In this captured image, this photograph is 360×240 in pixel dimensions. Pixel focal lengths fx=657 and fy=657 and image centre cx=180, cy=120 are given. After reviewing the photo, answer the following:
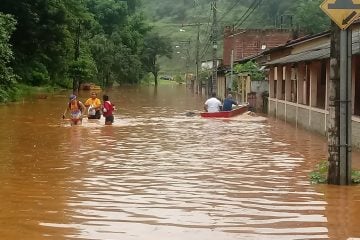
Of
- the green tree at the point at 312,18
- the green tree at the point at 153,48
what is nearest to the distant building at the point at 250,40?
the green tree at the point at 312,18

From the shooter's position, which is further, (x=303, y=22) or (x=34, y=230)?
(x=303, y=22)

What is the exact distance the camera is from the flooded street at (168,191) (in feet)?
25.5

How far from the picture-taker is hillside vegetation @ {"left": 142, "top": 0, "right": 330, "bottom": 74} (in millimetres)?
98650

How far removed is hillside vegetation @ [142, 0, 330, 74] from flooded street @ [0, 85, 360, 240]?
63.2 metres

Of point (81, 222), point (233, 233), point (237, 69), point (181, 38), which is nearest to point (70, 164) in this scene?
point (81, 222)

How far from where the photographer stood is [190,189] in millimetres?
10609

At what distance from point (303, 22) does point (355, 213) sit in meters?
102

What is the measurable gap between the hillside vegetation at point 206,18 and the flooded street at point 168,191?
6323cm

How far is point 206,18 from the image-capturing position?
342 ft

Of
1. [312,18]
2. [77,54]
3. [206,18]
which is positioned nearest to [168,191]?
[77,54]

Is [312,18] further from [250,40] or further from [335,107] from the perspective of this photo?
[335,107]

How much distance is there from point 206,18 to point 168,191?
95.6 meters

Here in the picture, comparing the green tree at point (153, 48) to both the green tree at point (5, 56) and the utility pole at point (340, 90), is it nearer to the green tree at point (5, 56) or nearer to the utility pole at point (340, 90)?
the green tree at point (5, 56)

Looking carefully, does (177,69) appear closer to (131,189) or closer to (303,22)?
(303,22)
